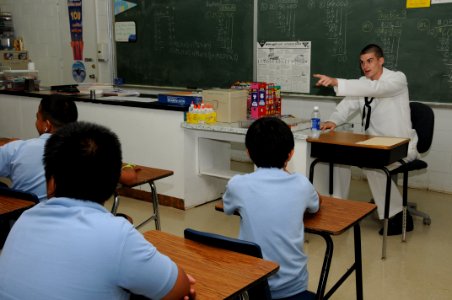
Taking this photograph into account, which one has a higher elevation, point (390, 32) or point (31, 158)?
point (390, 32)

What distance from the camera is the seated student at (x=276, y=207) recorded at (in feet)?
6.46

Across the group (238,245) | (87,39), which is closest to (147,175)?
(238,245)

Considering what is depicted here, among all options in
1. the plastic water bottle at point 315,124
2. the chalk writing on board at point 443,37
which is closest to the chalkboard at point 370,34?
the chalk writing on board at point 443,37

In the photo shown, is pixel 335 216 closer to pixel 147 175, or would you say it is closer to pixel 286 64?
pixel 147 175

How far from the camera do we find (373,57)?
4.01 m

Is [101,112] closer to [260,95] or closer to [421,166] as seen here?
[260,95]

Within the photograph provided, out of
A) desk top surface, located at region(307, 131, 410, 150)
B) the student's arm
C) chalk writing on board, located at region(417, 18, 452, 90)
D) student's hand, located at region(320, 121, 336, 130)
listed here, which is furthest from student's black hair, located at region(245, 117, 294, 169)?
chalk writing on board, located at region(417, 18, 452, 90)

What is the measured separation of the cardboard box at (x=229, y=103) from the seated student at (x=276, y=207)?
2.10m

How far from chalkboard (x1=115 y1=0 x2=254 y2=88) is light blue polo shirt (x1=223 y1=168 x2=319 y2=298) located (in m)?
3.85

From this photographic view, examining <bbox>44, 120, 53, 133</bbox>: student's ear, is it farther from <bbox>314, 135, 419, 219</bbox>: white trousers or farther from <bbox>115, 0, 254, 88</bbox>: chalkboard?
<bbox>115, 0, 254, 88</bbox>: chalkboard

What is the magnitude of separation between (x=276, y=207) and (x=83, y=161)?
0.92 meters

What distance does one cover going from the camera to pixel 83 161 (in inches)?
48.4

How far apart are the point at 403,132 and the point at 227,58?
245cm

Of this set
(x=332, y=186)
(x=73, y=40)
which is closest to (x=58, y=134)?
(x=332, y=186)
